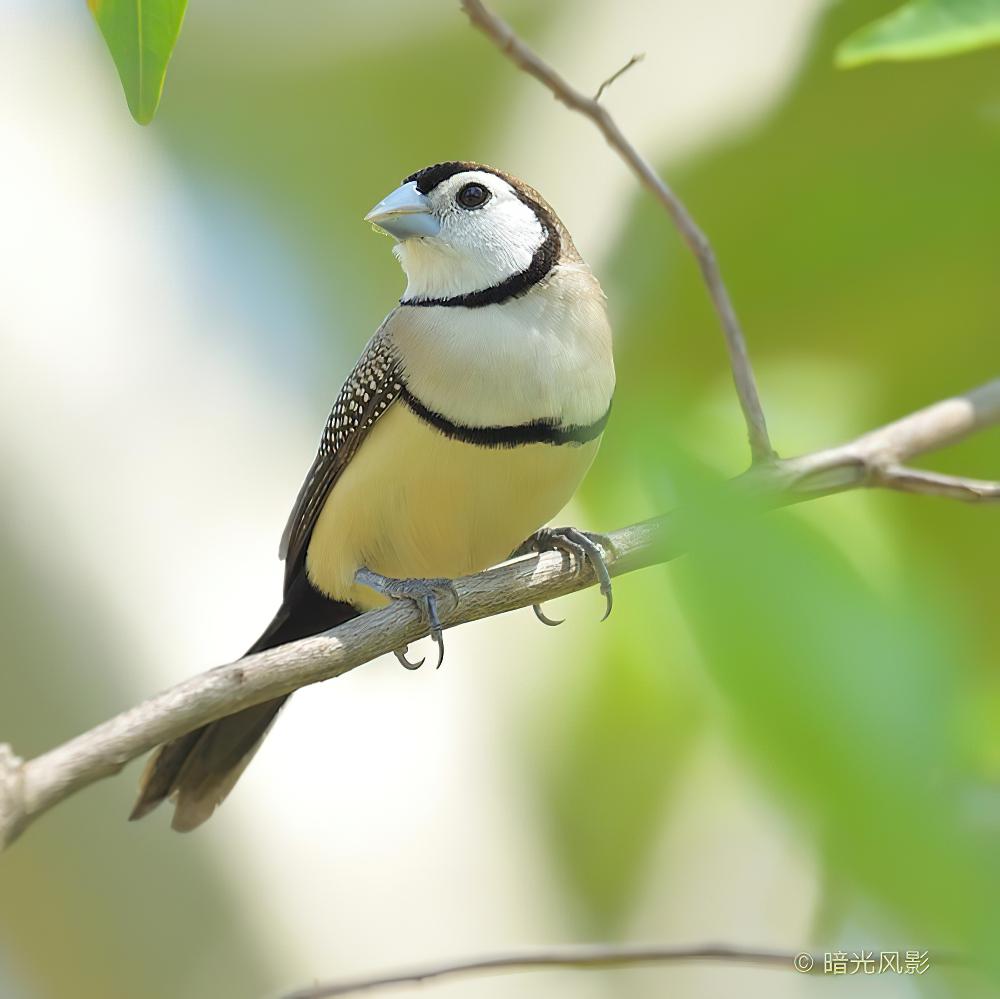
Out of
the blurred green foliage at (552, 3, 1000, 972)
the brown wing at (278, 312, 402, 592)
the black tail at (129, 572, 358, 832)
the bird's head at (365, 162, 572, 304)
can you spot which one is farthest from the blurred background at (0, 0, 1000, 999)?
the black tail at (129, 572, 358, 832)

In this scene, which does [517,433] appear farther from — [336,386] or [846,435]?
[336,386]

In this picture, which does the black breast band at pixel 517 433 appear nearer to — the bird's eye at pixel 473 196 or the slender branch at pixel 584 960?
the bird's eye at pixel 473 196

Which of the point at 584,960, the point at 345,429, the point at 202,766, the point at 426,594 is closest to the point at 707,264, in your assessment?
the point at 426,594

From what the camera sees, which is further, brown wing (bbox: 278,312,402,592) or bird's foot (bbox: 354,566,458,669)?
brown wing (bbox: 278,312,402,592)

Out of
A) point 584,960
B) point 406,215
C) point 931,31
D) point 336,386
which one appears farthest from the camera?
point 336,386

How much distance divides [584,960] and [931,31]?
1.07 metres

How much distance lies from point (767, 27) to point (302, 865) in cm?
271

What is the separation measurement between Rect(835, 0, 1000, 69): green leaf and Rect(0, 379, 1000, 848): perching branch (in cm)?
44

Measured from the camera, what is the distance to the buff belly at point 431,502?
225 cm

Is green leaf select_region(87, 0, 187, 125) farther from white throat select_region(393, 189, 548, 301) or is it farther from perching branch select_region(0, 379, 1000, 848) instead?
white throat select_region(393, 189, 548, 301)

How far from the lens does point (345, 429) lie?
249 cm

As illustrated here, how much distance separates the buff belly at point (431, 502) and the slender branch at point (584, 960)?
90 cm

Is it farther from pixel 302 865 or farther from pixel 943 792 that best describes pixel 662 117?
pixel 943 792

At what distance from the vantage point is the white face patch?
241 centimetres
